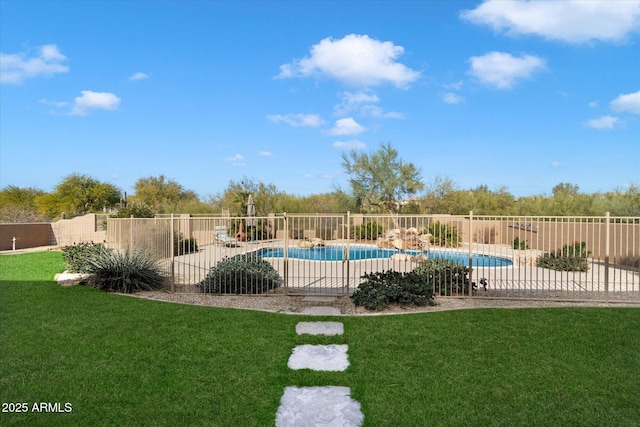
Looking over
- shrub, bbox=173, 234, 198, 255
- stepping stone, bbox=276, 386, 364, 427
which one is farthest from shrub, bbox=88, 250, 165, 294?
stepping stone, bbox=276, 386, 364, 427

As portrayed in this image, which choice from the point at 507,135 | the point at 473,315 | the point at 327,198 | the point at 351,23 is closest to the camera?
the point at 473,315

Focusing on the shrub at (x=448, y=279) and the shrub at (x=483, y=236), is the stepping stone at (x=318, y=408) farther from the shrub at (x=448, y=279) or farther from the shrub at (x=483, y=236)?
the shrub at (x=483, y=236)

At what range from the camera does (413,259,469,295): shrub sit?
827 cm

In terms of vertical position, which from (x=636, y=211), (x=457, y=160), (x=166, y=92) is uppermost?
(x=166, y=92)

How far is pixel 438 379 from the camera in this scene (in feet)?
13.6

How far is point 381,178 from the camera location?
28141 mm

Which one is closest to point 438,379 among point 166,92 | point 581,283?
point 581,283

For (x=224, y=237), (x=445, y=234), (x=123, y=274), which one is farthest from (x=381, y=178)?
(x=123, y=274)

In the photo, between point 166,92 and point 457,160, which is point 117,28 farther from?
point 457,160

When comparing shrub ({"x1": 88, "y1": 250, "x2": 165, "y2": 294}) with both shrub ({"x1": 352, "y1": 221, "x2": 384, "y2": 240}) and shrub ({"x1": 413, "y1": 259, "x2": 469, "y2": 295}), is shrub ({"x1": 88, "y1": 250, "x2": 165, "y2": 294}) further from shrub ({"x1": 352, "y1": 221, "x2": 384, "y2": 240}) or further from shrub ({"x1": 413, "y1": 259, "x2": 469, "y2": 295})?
shrub ({"x1": 413, "y1": 259, "x2": 469, "y2": 295})

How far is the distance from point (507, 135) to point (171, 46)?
15.7 meters

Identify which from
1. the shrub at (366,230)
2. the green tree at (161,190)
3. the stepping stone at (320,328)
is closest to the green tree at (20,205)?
the green tree at (161,190)

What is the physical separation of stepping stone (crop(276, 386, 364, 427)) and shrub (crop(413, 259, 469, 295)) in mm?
4740

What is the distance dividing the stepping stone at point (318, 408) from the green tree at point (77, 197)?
3239 cm
